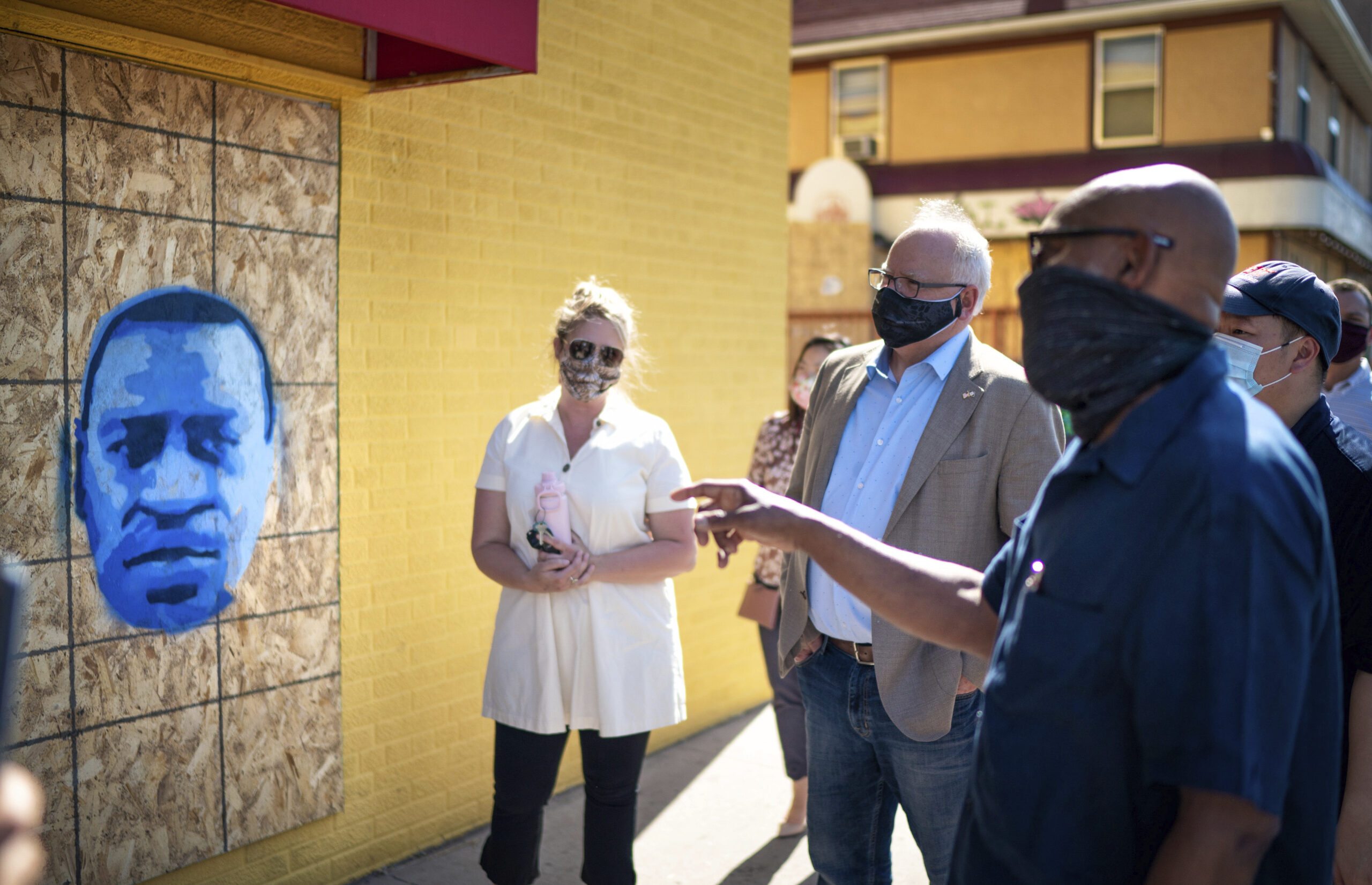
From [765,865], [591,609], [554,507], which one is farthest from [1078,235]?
[765,865]

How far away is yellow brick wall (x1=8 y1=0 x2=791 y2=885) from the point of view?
13.8 ft

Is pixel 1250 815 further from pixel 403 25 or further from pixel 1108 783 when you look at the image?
pixel 403 25

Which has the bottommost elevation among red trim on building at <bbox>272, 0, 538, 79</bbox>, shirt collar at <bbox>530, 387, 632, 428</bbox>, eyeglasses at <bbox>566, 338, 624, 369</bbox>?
shirt collar at <bbox>530, 387, 632, 428</bbox>

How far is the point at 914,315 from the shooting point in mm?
3111

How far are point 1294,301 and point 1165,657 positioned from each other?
181 centimetres

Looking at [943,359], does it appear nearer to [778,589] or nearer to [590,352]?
[590,352]

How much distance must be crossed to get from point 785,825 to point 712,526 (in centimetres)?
306

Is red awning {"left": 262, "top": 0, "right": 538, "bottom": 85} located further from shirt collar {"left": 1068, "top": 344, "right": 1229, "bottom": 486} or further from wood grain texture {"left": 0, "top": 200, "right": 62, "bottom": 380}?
shirt collar {"left": 1068, "top": 344, "right": 1229, "bottom": 486}

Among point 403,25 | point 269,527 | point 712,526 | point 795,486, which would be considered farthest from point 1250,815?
point 269,527

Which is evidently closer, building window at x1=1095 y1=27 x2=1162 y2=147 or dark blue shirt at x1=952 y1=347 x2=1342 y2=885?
dark blue shirt at x1=952 y1=347 x2=1342 y2=885

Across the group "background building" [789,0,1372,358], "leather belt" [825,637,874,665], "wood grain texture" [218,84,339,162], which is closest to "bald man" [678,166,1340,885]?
"leather belt" [825,637,874,665]

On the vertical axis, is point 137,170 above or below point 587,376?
above

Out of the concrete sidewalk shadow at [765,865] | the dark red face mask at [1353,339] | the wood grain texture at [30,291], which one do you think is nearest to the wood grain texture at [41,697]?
the wood grain texture at [30,291]

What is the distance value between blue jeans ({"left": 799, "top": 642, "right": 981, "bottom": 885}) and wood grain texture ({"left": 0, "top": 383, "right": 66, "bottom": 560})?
7.60ft
